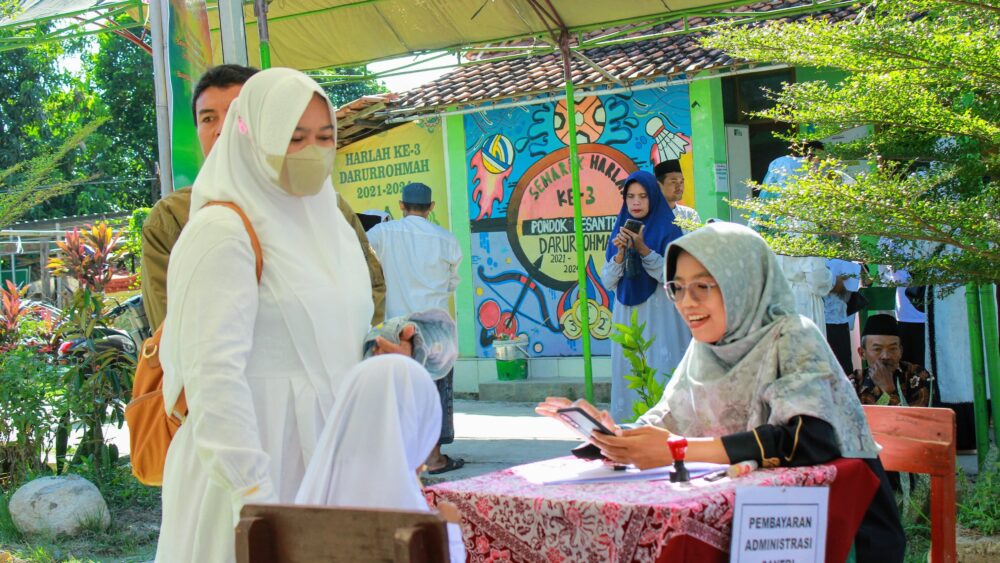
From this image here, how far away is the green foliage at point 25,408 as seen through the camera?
6.54 meters

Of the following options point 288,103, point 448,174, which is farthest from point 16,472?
point 448,174

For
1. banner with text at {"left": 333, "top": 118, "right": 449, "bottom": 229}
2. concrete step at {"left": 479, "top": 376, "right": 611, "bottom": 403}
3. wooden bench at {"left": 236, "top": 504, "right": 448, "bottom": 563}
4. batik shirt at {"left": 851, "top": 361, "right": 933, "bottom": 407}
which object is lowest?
concrete step at {"left": 479, "top": 376, "right": 611, "bottom": 403}

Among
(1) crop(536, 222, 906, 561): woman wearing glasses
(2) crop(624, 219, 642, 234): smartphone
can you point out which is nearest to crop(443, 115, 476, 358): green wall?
(2) crop(624, 219, 642, 234): smartphone

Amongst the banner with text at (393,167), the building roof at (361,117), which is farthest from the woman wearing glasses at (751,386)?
the building roof at (361,117)

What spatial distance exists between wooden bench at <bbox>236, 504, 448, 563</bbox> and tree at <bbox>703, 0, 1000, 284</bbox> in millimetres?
2858

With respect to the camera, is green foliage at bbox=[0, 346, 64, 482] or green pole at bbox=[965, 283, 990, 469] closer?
green pole at bbox=[965, 283, 990, 469]

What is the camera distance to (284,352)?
7.75 feet

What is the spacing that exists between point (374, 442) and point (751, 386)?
3.95 ft

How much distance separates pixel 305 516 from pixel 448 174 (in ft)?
32.7

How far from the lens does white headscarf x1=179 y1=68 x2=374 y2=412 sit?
7.65 ft

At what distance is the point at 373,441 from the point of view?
2.09 meters

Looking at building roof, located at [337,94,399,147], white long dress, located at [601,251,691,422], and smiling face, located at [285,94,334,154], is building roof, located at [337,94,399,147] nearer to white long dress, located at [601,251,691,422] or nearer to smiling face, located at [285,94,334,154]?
white long dress, located at [601,251,691,422]

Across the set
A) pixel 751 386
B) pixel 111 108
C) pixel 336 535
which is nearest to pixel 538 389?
pixel 751 386

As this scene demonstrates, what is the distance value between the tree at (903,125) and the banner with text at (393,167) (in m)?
7.57
